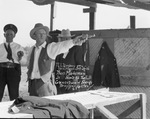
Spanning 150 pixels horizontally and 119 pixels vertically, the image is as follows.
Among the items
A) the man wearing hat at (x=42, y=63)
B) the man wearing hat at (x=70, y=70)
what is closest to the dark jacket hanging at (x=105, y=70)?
the man wearing hat at (x=70, y=70)

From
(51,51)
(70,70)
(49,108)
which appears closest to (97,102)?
(49,108)

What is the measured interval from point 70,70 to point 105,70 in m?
0.59

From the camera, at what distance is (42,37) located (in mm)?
4414

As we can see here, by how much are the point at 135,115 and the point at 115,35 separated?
53.7 inches

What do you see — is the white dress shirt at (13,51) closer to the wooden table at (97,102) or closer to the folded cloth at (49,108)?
the wooden table at (97,102)

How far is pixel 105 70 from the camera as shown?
17.9 ft

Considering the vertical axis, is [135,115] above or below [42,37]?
below

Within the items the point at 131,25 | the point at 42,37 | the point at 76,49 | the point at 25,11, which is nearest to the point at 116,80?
the point at 76,49

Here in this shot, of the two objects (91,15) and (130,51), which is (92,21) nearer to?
(91,15)

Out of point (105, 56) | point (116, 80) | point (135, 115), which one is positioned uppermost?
point (105, 56)

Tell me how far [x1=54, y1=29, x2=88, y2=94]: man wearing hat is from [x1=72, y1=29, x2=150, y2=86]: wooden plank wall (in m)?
0.42

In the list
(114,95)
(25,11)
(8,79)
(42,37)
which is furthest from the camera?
(25,11)

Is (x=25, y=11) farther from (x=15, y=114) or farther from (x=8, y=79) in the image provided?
(x=15, y=114)

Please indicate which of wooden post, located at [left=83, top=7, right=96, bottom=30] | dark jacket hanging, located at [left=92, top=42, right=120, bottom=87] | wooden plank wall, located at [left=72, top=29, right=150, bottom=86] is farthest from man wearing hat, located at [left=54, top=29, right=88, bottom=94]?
wooden post, located at [left=83, top=7, right=96, bottom=30]
